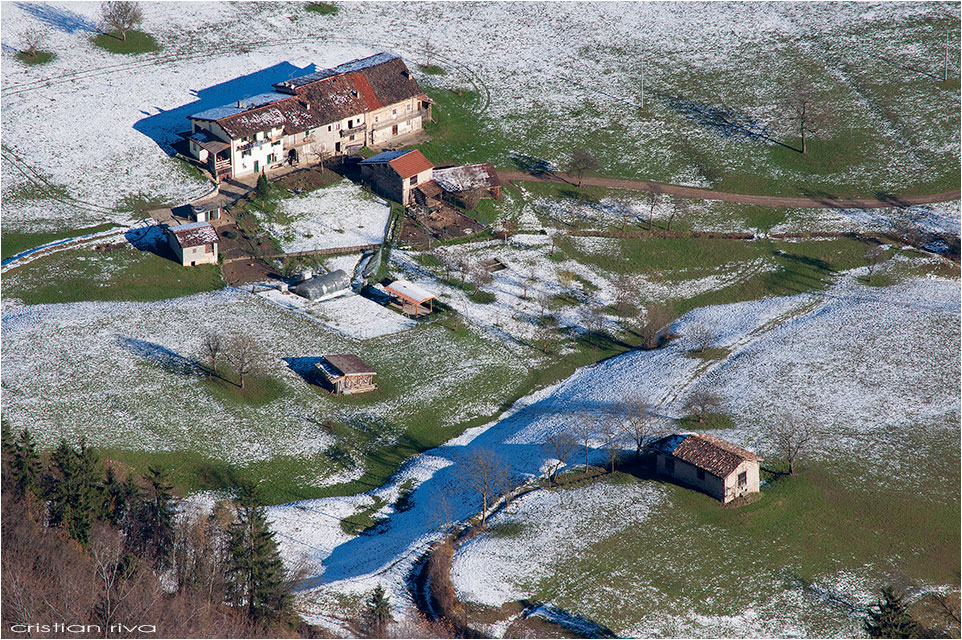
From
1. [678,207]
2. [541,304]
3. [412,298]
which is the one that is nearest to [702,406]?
[541,304]

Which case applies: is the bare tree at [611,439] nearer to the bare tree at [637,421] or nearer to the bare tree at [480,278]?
the bare tree at [637,421]

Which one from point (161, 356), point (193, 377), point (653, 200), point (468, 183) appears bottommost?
point (193, 377)

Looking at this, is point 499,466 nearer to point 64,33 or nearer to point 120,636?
point 120,636

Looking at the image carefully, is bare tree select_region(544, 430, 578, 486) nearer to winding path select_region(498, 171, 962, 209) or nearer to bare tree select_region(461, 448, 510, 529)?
bare tree select_region(461, 448, 510, 529)

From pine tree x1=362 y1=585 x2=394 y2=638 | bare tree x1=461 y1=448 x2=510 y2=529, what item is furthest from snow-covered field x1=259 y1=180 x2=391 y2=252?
pine tree x1=362 y1=585 x2=394 y2=638

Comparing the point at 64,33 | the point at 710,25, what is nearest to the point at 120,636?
the point at 64,33

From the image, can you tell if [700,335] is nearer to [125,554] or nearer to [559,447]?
[559,447]
